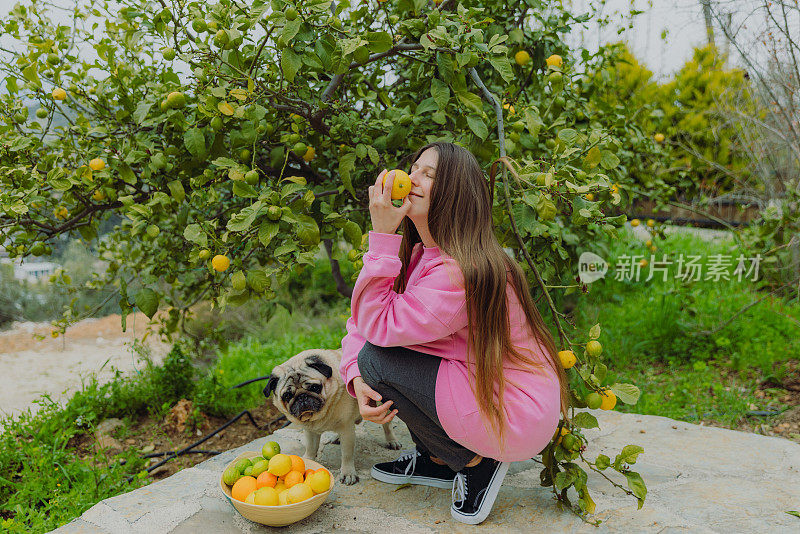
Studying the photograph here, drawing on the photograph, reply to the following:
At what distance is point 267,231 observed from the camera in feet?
5.95

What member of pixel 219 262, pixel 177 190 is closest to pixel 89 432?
pixel 177 190

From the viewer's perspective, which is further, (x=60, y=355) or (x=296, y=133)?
(x=60, y=355)

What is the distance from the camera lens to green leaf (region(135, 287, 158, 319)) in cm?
215

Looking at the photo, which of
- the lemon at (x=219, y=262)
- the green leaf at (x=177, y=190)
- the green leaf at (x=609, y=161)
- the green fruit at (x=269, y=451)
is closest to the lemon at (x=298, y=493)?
the green fruit at (x=269, y=451)

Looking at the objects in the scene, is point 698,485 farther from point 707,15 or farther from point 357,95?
point 707,15

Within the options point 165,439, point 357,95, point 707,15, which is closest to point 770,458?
point 357,95

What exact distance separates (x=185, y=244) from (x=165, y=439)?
103 cm

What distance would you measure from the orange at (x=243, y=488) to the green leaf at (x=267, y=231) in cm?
77

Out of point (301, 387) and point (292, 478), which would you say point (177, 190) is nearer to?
point (301, 387)

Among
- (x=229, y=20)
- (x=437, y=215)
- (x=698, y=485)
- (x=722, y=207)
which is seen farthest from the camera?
(x=722, y=207)

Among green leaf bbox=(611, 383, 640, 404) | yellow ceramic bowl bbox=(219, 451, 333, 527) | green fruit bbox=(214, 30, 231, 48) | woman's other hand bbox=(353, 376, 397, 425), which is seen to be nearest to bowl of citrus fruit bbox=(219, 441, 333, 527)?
yellow ceramic bowl bbox=(219, 451, 333, 527)

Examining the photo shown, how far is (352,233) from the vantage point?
211 cm

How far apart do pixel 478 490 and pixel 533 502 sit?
0.79 feet
